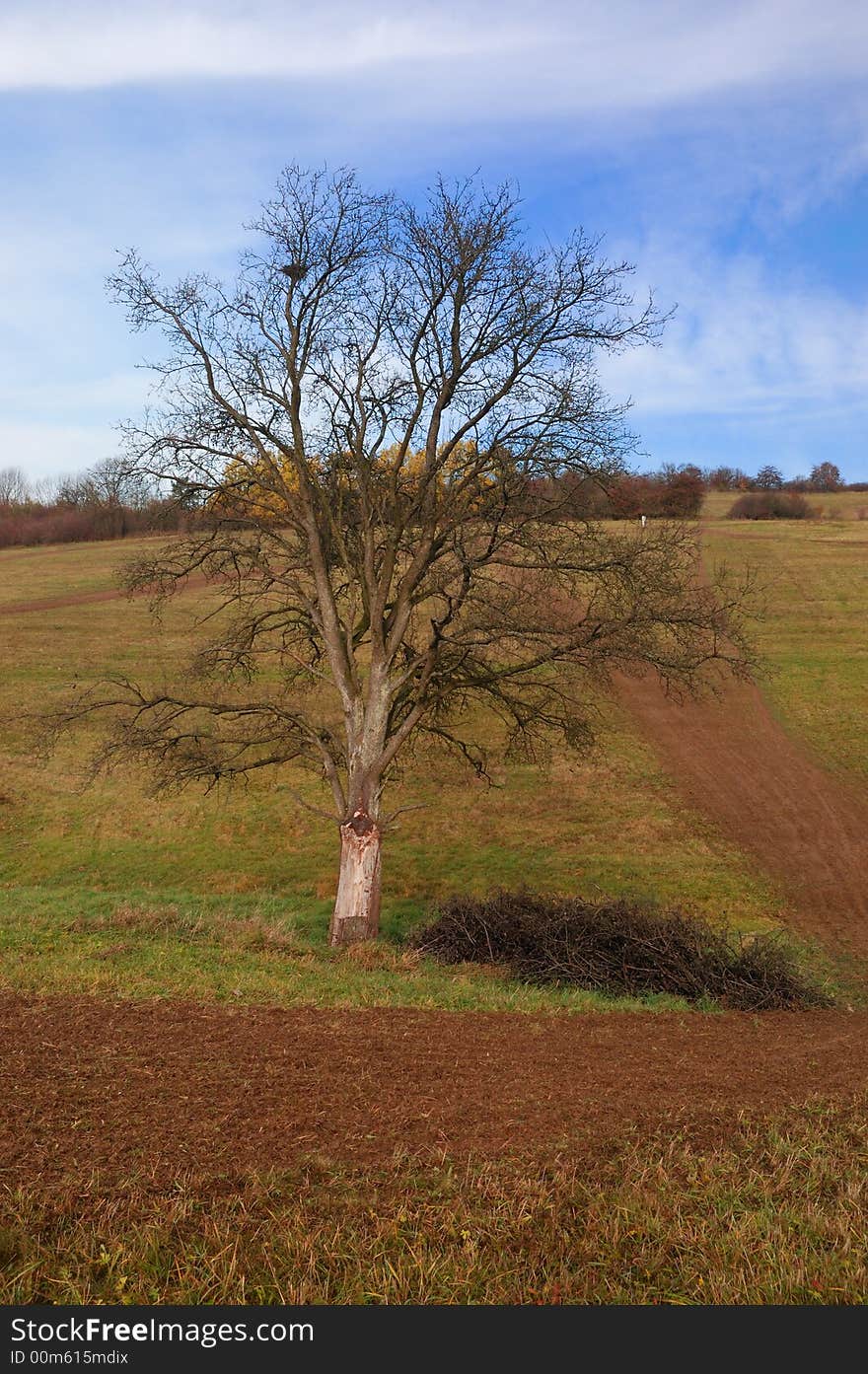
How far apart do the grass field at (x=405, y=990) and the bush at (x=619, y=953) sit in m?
1.11

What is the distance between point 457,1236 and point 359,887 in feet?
37.1

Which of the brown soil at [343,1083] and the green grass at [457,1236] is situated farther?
the brown soil at [343,1083]

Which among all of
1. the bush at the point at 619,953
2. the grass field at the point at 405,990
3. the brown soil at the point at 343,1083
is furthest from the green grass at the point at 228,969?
the brown soil at the point at 343,1083

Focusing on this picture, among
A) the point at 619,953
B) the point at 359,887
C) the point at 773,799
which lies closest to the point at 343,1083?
the point at 619,953

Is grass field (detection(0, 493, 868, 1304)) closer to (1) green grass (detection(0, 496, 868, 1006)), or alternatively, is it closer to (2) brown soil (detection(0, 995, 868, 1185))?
(1) green grass (detection(0, 496, 868, 1006))

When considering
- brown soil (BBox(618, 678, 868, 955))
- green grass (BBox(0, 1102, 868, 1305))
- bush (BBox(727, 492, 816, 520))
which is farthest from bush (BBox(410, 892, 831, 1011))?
bush (BBox(727, 492, 816, 520))

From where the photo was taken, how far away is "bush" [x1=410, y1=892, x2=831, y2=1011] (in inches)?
557

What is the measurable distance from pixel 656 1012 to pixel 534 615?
7714 mm

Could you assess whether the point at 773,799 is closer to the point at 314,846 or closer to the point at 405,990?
the point at 314,846

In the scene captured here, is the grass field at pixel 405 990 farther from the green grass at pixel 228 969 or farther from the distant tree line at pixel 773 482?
the distant tree line at pixel 773 482

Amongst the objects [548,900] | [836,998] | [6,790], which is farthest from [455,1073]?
[6,790]

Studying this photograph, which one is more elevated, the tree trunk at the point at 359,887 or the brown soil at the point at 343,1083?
the brown soil at the point at 343,1083

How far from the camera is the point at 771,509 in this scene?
291ft

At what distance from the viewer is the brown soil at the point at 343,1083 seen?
6.43m
